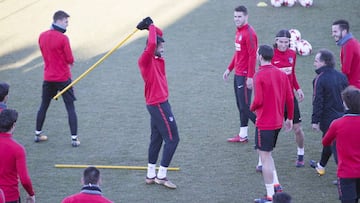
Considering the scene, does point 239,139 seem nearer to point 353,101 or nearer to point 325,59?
point 325,59

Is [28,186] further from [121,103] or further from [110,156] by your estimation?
[121,103]

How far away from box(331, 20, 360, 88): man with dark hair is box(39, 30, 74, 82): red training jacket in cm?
383

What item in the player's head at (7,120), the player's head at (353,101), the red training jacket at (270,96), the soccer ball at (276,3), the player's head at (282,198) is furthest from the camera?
the soccer ball at (276,3)

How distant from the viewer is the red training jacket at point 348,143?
6221 mm

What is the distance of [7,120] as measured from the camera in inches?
238

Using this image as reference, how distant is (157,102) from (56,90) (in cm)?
231

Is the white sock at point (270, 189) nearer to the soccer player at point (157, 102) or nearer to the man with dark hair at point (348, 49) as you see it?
the soccer player at point (157, 102)

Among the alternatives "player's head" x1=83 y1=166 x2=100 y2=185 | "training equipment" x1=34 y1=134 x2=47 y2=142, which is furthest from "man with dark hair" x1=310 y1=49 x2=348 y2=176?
"training equipment" x1=34 y1=134 x2=47 y2=142

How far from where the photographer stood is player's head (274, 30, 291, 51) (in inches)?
324

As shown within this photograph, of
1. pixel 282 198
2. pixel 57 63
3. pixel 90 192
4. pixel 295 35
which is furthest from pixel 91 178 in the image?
pixel 295 35

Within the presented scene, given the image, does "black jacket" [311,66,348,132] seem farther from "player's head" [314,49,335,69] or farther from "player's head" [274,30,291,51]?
"player's head" [274,30,291,51]

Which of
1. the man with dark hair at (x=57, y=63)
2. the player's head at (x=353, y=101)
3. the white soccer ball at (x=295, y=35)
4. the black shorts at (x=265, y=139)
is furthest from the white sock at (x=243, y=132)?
the white soccer ball at (x=295, y=35)

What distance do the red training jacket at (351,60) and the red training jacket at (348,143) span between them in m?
2.22

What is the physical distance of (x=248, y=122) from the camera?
10.1 metres
